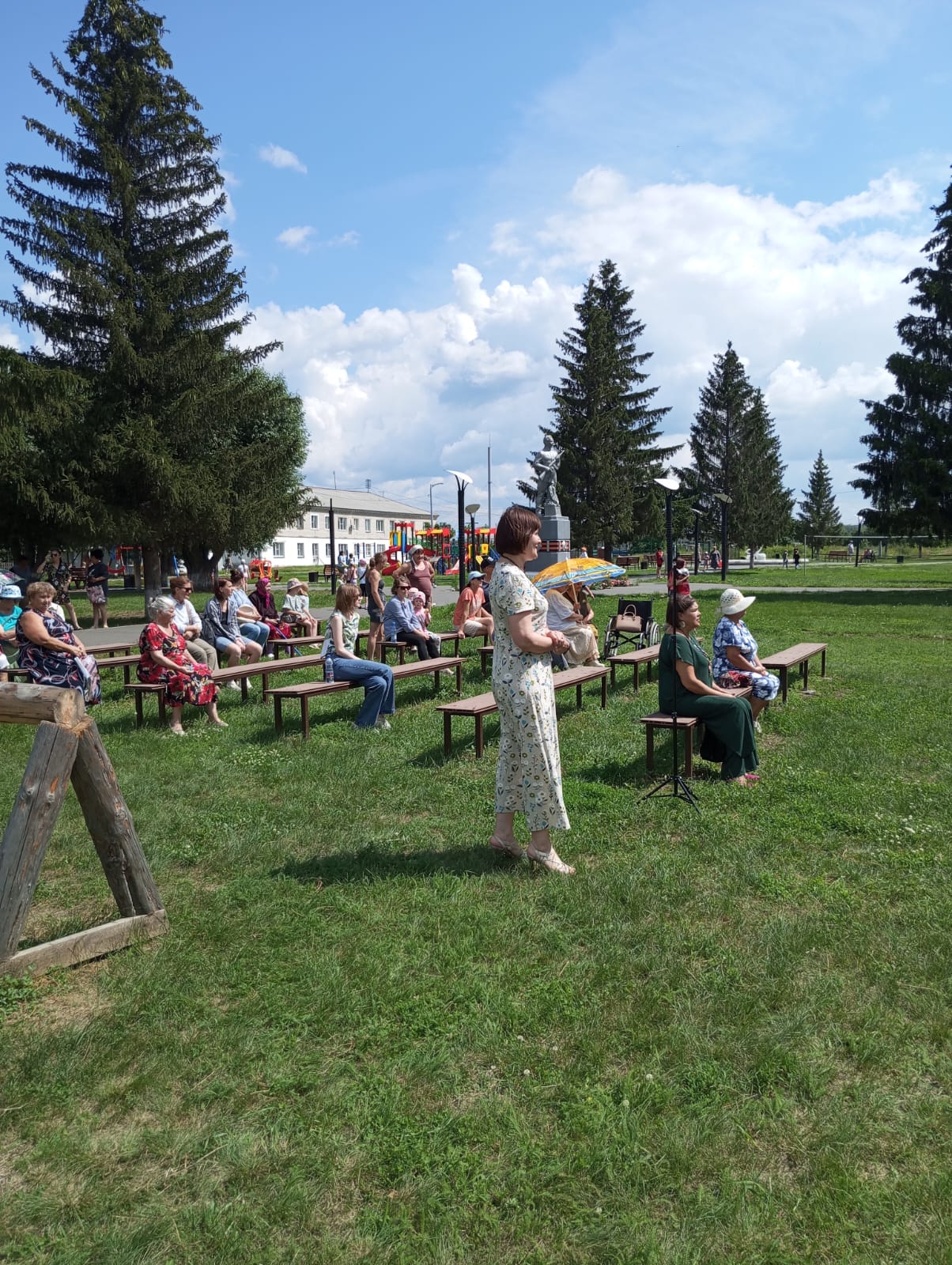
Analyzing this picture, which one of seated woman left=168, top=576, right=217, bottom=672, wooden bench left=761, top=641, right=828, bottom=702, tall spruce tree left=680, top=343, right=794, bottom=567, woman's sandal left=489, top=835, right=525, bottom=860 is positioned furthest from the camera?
tall spruce tree left=680, top=343, right=794, bottom=567

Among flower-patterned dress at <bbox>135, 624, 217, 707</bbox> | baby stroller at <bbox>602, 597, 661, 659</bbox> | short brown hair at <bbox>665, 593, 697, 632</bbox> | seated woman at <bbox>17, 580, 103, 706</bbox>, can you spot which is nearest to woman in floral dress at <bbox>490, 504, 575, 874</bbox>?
short brown hair at <bbox>665, 593, 697, 632</bbox>

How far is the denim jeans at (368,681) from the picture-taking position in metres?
8.79

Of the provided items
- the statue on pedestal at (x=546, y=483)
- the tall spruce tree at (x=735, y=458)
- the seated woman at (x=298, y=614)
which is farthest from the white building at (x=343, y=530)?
the seated woman at (x=298, y=614)

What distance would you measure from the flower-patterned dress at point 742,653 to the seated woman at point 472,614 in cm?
494

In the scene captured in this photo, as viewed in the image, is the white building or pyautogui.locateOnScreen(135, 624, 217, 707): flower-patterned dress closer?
pyautogui.locateOnScreen(135, 624, 217, 707): flower-patterned dress

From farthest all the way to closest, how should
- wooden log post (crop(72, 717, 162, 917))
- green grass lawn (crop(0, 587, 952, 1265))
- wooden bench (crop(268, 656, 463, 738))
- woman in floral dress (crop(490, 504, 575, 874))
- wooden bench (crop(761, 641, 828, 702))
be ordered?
wooden bench (crop(761, 641, 828, 702))
wooden bench (crop(268, 656, 463, 738))
woman in floral dress (crop(490, 504, 575, 874))
wooden log post (crop(72, 717, 162, 917))
green grass lawn (crop(0, 587, 952, 1265))

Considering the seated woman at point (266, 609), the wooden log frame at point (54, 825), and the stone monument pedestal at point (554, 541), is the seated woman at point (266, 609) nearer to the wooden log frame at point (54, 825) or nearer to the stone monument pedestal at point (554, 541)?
the wooden log frame at point (54, 825)

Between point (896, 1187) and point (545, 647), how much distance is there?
276cm

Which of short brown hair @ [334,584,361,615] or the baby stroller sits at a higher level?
short brown hair @ [334,584,361,615]

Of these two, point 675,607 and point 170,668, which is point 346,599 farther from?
point 675,607

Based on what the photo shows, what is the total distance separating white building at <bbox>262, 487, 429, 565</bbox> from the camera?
83.4m

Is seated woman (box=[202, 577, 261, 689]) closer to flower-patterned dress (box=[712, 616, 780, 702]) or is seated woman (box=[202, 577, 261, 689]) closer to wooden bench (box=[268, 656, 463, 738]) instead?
wooden bench (box=[268, 656, 463, 738])

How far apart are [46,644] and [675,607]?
5.90m

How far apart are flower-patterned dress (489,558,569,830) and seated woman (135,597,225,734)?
4.84 m
